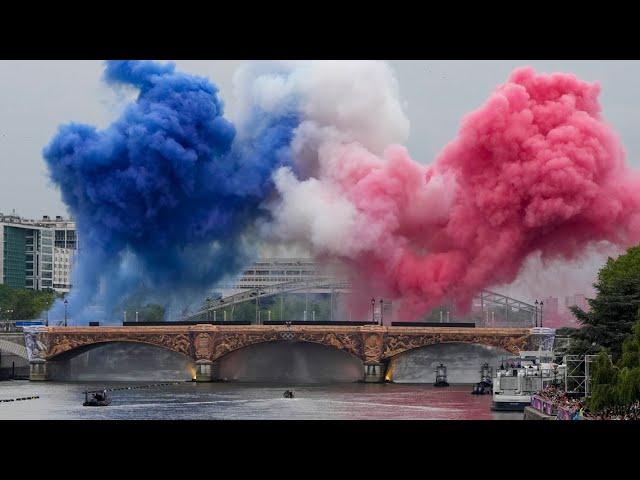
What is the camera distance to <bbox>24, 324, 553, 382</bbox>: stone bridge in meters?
113

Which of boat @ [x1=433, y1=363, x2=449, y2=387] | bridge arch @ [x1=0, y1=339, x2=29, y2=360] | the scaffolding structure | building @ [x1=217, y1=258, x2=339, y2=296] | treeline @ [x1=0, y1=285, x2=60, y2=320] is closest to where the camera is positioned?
the scaffolding structure

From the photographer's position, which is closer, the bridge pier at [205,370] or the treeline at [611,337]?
the treeline at [611,337]

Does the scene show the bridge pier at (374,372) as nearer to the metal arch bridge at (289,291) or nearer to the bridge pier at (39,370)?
the bridge pier at (39,370)

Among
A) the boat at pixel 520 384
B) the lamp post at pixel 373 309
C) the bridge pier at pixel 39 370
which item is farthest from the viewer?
the bridge pier at pixel 39 370

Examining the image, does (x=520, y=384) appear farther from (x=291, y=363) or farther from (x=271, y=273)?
(x=271, y=273)

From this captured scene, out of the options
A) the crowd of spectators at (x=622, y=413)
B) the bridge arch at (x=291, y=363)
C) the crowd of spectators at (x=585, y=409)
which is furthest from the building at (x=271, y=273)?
the crowd of spectators at (x=622, y=413)

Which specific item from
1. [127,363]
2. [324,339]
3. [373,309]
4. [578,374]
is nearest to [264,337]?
[324,339]

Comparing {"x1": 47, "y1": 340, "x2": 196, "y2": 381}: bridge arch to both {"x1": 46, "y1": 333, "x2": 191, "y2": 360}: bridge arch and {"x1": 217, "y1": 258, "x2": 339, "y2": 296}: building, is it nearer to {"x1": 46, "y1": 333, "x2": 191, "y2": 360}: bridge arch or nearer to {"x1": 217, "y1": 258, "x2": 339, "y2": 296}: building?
{"x1": 46, "y1": 333, "x2": 191, "y2": 360}: bridge arch

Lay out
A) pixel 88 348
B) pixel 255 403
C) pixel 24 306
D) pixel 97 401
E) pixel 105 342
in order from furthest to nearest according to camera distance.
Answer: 1. pixel 24 306
2. pixel 88 348
3. pixel 105 342
4. pixel 255 403
5. pixel 97 401

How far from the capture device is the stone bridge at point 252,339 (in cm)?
11269

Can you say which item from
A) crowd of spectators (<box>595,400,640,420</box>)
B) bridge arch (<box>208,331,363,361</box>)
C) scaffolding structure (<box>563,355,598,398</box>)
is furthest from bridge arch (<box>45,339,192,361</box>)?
crowd of spectators (<box>595,400,640,420</box>)

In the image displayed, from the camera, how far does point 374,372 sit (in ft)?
383

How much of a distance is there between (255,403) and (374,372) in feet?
82.7

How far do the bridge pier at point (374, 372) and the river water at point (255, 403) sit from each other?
1.56m
